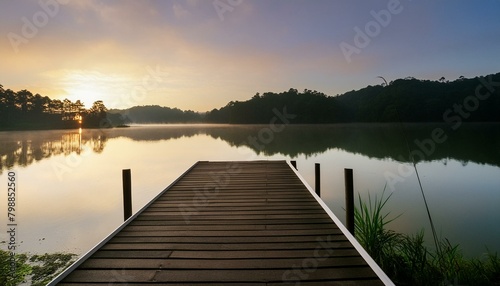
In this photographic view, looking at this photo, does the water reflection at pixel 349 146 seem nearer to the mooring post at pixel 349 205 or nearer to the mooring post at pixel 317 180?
the mooring post at pixel 349 205

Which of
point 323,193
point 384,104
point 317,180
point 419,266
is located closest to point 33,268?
point 419,266

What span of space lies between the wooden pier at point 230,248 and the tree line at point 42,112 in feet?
251

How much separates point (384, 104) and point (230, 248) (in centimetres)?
5159

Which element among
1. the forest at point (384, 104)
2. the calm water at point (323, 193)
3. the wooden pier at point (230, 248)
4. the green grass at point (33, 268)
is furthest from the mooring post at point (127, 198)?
the forest at point (384, 104)

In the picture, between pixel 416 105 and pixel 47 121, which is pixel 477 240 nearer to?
pixel 416 105

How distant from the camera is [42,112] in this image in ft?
239

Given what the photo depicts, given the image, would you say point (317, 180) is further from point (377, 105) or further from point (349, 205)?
point (377, 105)

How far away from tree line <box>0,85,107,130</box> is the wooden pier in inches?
3016

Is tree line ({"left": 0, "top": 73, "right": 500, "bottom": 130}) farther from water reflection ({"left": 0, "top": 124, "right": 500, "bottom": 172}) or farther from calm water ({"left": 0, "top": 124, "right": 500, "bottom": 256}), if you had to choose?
calm water ({"left": 0, "top": 124, "right": 500, "bottom": 256})

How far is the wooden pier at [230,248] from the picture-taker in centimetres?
268

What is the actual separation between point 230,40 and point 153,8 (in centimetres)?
481

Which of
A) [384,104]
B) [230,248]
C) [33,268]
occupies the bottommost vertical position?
[33,268]

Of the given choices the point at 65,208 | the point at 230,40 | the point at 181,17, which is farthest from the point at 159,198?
the point at 230,40

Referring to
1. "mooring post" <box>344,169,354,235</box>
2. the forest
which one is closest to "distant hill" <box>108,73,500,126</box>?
the forest
